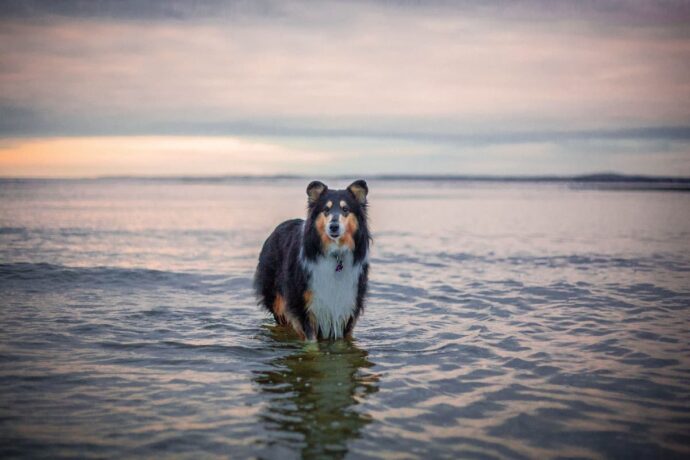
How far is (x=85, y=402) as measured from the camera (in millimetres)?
5492

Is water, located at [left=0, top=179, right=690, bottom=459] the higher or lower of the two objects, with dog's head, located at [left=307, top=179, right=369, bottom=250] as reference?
lower

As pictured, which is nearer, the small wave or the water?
the water

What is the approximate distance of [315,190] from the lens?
7383mm

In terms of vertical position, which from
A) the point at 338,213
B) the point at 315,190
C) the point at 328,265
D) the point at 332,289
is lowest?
the point at 332,289

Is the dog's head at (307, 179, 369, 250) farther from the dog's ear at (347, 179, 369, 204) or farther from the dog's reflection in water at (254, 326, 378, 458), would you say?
the dog's reflection in water at (254, 326, 378, 458)

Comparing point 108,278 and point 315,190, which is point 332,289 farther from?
point 108,278

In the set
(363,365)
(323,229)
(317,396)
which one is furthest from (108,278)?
(317,396)

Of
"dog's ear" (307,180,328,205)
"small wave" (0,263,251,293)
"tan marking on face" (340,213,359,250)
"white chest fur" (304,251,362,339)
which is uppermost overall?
"dog's ear" (307,180,328,205)

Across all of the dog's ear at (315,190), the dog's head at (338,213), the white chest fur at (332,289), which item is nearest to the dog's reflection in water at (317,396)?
the white chest fur at (332,289)

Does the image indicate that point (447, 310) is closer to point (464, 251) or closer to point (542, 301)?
point (542, 301)

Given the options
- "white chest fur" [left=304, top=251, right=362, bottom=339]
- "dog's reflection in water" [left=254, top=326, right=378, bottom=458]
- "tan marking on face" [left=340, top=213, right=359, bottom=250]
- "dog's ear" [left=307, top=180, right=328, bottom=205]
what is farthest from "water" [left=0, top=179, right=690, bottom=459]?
"dog's ear" [left=307, top=180, right=328, bottom=205]

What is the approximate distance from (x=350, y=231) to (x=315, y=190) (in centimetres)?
73

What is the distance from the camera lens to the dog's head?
695 cm

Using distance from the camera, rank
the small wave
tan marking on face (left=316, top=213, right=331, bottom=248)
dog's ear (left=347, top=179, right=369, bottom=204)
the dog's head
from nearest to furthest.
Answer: the dog's head
tan marking on face (left=316, top=213, right=331, bottom=248)
dog's ear (left=347, top=179, right=369, bottom=204)
the small wave
